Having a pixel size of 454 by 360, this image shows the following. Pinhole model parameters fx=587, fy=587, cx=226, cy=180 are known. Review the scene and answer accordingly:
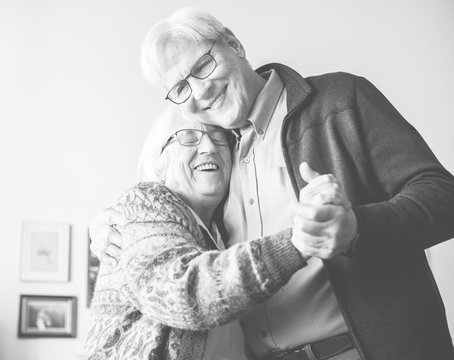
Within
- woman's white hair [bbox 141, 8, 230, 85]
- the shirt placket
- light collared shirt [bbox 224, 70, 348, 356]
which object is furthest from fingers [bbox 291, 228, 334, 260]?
woman's white hair [bbox 141, 8, 230, 85]

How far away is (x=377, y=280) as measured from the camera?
109 centimetres

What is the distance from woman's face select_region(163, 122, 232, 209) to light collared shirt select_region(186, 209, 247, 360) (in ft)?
0.44

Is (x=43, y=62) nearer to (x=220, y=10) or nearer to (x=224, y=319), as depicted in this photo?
(x=220, y=10)

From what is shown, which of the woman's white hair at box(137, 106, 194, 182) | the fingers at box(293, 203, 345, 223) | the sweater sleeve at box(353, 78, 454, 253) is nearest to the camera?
the fingers at box(293, 203, 345, 223)

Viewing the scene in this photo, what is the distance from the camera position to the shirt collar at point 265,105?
139 centimetres

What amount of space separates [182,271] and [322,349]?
395 mm

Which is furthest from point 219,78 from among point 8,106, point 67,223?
point 8,106

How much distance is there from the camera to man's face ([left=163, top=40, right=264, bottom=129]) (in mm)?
1384

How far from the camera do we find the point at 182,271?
96 centimetres

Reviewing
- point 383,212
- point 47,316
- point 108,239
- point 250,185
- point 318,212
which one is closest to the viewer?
point 318,212

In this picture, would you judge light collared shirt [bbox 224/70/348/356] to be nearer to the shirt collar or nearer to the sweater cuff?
the shirt collar

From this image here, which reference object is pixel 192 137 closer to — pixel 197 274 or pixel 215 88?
pixel 215 88

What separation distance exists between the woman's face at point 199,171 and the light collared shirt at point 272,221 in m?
0.04

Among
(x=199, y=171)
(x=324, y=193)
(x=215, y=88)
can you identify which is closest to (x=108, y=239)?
(x=199, y=171)
